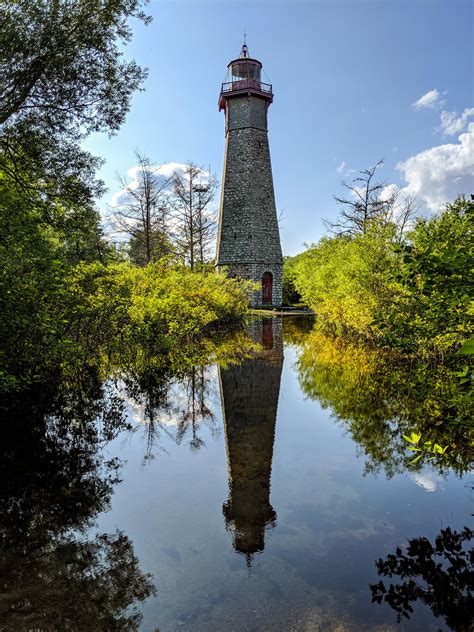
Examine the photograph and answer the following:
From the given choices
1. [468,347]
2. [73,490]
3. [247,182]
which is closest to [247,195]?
[247,182]

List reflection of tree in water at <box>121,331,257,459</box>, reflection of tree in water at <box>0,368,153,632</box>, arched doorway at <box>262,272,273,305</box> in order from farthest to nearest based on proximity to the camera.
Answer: arched doorway at <box>262,272,273,305</box>, reflection of tree in water at <box>121,331,257,459</box>, reflection of tree in water at <box>0,368,153,632</box>

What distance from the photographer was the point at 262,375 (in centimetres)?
992

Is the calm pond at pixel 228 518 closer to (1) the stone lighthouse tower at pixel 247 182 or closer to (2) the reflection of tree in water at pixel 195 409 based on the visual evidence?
(2) the reflection of tree in water at pixel 195 409

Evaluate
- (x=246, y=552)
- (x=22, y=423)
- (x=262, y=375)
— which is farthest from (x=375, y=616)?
(x=262, y=375)

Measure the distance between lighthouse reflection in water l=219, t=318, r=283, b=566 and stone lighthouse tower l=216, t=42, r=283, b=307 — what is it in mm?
18253

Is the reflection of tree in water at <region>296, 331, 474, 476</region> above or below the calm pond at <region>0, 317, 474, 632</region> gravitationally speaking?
above

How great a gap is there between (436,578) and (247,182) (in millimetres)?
28429

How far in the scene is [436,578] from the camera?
3.07 meters

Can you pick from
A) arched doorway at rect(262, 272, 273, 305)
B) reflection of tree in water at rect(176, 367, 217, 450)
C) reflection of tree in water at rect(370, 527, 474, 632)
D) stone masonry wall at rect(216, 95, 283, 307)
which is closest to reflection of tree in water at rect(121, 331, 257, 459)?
reflection of tree in water at rect(176, 367, 217, 450)

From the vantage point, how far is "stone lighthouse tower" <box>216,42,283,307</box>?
2888 centimetres

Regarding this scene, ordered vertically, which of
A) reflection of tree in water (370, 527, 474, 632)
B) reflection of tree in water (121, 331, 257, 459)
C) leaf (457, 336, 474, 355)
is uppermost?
A: leaf (457, 336, 474, 355)

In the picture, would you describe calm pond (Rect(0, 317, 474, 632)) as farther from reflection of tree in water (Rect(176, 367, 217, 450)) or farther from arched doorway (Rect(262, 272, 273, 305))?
arched doorway (Rect(262, 272, 273, 305))

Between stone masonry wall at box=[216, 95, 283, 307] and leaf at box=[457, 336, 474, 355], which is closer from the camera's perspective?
leaf at box=[457, 336, 474, 355]

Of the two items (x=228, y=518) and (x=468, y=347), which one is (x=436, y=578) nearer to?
(x=228, y=518)
